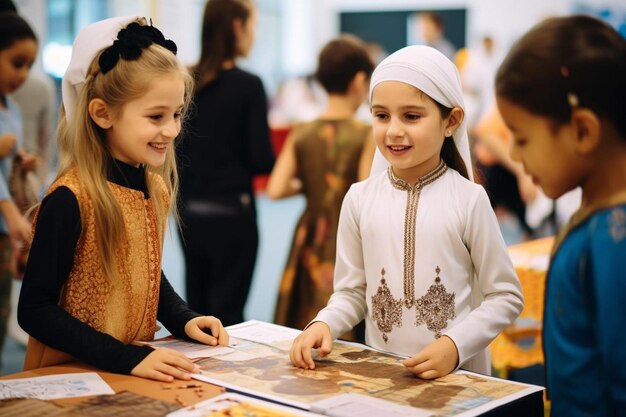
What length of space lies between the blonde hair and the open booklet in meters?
0.36

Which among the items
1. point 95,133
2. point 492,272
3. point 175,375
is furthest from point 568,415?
point 95,133

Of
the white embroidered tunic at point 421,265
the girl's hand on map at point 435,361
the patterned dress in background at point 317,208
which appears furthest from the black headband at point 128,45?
the patterned dress in background at point 317,208

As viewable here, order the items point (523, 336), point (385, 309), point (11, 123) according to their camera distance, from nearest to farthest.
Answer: point (385, 309) < point (11, 123) < point (523, 336)

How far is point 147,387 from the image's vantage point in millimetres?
1689

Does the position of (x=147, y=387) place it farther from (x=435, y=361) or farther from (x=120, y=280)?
(x=435, y=361)

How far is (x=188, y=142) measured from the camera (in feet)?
12.6

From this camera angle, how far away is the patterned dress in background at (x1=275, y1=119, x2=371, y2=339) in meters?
3.80

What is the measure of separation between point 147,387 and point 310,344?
379 millimetres

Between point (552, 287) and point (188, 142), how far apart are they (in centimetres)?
269

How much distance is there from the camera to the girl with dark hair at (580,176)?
1.28 meters

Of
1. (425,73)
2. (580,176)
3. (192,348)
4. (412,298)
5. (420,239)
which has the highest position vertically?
(425,73)

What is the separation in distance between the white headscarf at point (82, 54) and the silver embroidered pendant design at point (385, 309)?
87 centimetres

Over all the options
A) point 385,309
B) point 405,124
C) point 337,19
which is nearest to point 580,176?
point 405,124

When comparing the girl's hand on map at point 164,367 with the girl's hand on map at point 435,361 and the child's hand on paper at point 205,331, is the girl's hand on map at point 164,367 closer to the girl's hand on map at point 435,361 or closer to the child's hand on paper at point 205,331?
the child's hand on paper at point 205,331
